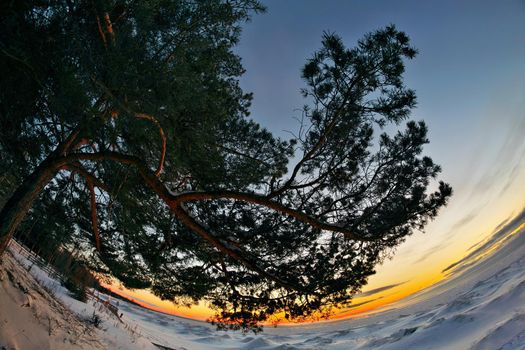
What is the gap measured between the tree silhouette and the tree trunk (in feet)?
0.05

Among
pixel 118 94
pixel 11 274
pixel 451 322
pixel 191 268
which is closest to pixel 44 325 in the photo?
pixel 11 274

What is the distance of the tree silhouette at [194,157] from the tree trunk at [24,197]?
16 mm

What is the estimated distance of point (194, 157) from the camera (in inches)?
197

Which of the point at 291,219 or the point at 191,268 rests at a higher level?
the point at 291,219

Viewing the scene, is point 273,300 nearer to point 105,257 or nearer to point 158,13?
point 105,257

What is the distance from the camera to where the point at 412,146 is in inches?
200

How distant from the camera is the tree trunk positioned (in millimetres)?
3988

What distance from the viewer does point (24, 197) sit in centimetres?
404

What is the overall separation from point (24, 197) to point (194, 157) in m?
2.19

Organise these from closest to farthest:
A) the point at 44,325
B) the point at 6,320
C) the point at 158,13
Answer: the point at 158,13
the point at 6,320
the point at 44,325

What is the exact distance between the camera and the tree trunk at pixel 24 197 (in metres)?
3.99

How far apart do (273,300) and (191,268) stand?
1555 millimetres

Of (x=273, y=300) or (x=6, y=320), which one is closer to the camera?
(x=6, y=320)

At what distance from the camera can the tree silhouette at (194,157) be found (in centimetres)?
302
